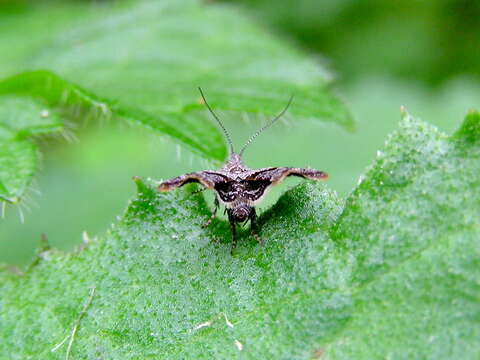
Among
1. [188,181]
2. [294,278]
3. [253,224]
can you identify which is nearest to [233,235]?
[253,224]

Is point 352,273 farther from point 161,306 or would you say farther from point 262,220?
point 161,306

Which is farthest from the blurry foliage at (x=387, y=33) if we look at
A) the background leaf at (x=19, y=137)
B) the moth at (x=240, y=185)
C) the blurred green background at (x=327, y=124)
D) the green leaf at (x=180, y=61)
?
the moth at (x=240, y=185)

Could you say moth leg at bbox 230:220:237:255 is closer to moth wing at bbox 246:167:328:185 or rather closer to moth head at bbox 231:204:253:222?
moth head at bbox 231:204:253:222

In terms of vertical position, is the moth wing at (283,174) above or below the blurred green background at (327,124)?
below

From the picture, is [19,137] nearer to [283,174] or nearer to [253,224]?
[253,224]

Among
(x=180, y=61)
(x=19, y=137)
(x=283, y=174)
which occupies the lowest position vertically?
(x=283, y=174)

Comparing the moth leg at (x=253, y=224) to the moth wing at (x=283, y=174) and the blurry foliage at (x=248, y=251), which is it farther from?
the moth wing at (x=283, y=174)
